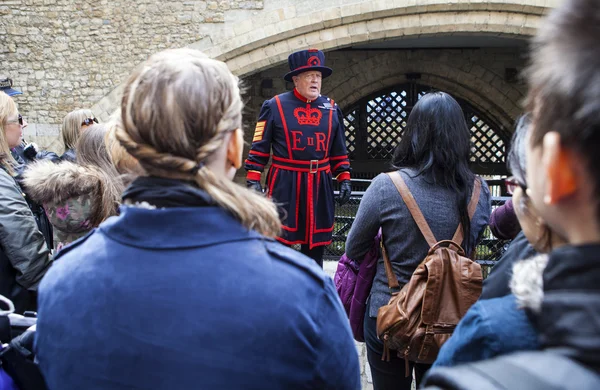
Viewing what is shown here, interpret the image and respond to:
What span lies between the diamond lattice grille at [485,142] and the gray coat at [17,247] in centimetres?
991

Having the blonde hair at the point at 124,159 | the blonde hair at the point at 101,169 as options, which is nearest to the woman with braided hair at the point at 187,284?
the blonde hair at the point at 124,159

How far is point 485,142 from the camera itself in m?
11.3

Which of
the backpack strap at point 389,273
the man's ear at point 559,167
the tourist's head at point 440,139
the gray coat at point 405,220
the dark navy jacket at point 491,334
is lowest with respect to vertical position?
the backpack strap at point 389,273

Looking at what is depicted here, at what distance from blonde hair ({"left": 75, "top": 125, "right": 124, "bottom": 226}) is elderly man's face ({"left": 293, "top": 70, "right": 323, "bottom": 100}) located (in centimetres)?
204

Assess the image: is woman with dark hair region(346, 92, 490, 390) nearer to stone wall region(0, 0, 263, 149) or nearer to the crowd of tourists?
the crowd of tourists

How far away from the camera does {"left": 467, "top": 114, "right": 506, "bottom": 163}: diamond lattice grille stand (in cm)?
1121

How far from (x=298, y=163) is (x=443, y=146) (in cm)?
226

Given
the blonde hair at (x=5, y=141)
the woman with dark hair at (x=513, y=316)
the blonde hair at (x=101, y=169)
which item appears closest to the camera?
the woman with dark hair at (x=513, y=316)

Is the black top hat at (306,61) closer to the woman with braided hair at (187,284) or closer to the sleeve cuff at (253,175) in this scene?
the sleeve cuff at (253,175)

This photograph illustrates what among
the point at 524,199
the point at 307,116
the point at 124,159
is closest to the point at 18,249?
the point at 124,159

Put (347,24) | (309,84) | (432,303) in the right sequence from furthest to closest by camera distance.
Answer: (347,24) < (309,84) < (432,303)

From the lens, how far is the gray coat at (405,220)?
1940 millimetres

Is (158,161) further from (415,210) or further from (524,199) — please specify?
(415,210)

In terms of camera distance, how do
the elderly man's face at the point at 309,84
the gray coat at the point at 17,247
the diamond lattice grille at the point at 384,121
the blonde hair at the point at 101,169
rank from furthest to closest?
the diamond lattice grille at the point at 384,121
the elderly man's face at the point at 309,84
the gray coat at the point at 17,247
the blonde hair at the point at 101,169
